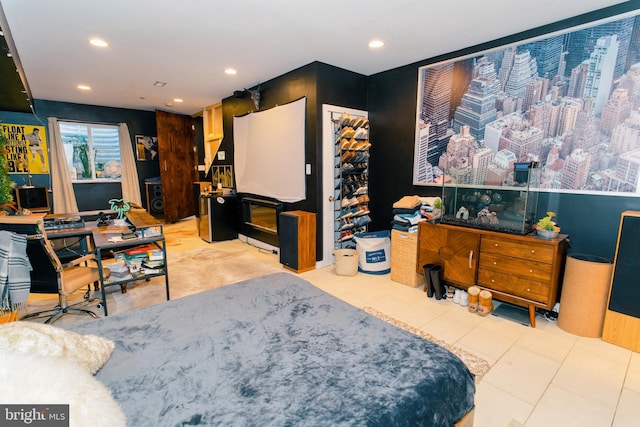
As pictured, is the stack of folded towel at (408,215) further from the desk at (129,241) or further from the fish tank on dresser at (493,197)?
the desk at (129,241)

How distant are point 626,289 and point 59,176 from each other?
8.69 meters

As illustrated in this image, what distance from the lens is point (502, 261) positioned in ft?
8.96

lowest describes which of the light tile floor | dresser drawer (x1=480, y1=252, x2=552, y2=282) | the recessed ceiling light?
the light tile floor

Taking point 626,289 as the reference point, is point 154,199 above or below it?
above

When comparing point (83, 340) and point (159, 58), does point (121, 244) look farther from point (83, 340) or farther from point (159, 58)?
point (159, 58)

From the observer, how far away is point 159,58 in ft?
12.1

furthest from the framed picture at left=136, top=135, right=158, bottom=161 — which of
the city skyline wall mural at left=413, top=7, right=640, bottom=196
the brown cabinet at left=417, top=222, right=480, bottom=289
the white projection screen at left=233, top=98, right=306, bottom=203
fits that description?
the brown cabinet at left=417, top=222, right=480, bottom=289

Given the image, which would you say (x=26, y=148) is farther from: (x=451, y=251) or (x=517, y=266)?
(x=517, y=266)

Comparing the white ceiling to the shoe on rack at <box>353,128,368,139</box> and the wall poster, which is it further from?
the wall poster

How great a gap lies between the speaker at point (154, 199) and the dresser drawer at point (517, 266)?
711 cm

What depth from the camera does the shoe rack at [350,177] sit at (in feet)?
13.2

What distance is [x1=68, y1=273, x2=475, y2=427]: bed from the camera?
1010 millimetres

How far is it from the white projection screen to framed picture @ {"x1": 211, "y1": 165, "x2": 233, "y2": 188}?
0.40 m

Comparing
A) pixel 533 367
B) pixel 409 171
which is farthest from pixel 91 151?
pixel 533 367
